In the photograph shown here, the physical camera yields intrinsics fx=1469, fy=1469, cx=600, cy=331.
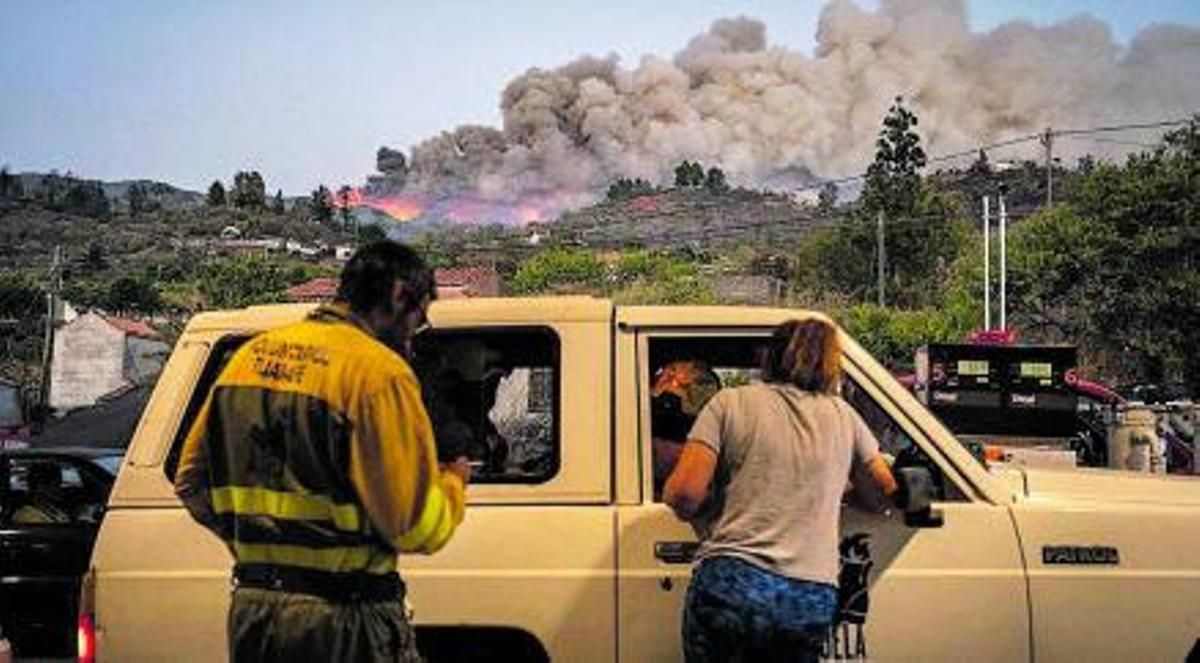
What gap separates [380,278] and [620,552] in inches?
60.2

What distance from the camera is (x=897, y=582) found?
14.9 ft

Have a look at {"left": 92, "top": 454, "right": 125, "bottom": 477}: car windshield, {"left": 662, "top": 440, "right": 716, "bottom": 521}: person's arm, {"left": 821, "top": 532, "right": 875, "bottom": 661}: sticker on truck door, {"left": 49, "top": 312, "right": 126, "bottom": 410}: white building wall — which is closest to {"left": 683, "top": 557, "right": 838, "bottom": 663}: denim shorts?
{"left": 662, "top": 440, "right": 716, "bottom": 521}: person's arm

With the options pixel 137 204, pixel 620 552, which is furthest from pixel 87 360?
pixel 137 204

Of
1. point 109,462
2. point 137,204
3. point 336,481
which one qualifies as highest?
point 137,204

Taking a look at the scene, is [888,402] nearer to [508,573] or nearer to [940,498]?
[940,498]

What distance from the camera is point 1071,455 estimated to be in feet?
29.1

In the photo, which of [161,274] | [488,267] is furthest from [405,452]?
[161,274]

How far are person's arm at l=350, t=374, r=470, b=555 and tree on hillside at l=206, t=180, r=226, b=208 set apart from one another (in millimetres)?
194006

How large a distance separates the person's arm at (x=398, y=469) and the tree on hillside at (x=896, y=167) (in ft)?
276

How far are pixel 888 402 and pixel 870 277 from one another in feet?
360

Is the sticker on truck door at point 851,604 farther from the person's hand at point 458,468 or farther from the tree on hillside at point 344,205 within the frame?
the tree on hillside at point 344,205

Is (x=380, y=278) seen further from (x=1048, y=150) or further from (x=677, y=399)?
(x=1048, y=150)

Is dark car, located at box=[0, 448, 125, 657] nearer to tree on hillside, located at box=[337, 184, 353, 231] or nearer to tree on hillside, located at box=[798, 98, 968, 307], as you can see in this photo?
tree on hillside, located at box=[798, 98, 968, 307]

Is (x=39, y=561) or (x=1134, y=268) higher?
(x=1134, y=268)
